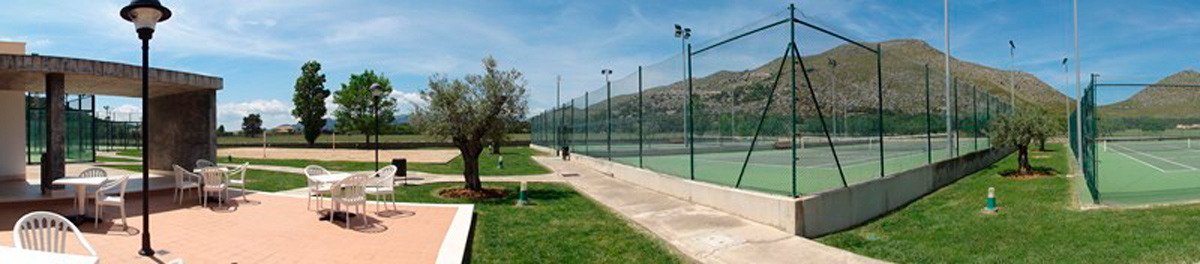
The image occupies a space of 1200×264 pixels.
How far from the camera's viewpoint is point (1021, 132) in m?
15.6

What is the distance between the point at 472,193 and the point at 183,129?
7.13 m

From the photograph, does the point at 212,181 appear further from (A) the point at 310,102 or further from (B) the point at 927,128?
(A) the point at 310,102

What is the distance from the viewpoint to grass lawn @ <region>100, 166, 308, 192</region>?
13188 mm

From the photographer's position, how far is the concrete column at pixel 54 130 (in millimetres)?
9594

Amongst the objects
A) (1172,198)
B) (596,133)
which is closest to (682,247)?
(1172,198)

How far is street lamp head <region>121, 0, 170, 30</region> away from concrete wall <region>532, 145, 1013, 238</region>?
7.67m

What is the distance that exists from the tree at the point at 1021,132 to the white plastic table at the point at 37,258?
18381mm

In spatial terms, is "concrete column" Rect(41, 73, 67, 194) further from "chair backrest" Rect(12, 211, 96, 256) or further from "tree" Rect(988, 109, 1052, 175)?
"tree" Rect(988, 109, 1052, 175)

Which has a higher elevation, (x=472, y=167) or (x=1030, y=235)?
(x=472, y=167)

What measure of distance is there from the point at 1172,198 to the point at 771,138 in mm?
6316

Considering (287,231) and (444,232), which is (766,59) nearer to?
(444,232)

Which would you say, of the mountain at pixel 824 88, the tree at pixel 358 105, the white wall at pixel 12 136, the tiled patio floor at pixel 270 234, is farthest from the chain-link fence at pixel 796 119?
the tree at pixel 358 105

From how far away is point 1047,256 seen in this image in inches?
249

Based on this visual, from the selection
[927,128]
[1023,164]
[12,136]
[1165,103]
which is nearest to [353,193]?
[12,136]
